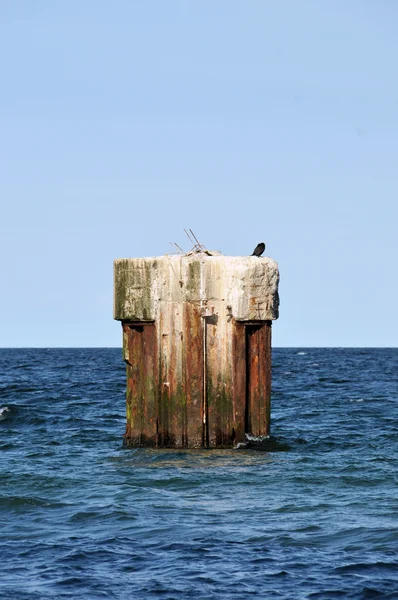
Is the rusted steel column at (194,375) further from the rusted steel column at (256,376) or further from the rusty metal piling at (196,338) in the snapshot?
the rusted steel column at (256,376)

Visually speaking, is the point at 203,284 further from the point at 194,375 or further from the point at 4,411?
the point at 4,411

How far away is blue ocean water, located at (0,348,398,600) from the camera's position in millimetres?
8133

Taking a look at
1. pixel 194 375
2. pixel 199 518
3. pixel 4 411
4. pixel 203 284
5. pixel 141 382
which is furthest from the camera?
pixel 4 411

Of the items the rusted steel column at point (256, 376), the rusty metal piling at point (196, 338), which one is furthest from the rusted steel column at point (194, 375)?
the rusted steel column at point (256, 376)

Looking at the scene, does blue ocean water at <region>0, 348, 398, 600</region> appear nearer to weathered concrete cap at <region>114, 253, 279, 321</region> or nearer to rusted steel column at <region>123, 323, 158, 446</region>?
rusted steel column at <region>123, 323, 158, 446</region>

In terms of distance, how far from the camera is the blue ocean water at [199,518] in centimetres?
813

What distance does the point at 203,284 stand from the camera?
1339cm

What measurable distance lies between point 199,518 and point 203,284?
156 inches

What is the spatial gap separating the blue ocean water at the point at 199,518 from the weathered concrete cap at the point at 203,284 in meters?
1.94

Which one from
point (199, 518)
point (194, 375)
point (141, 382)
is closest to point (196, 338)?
point (194, 375)

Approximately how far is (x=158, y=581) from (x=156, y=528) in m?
1.78

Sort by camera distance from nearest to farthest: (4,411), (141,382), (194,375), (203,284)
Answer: (194,375) < (203,284) < (141,382) < (4,411)

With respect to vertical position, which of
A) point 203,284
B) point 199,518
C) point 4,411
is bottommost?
point 199,518

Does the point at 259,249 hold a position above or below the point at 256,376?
above
